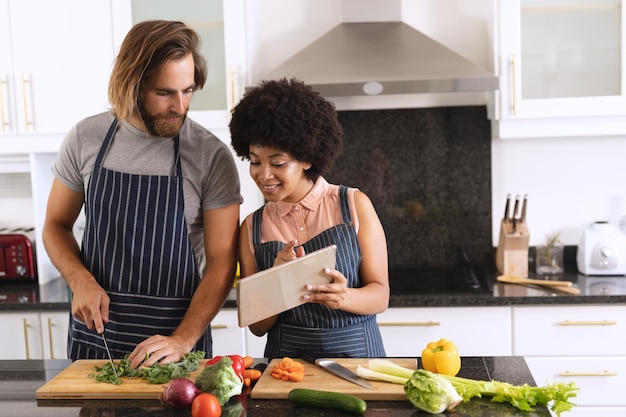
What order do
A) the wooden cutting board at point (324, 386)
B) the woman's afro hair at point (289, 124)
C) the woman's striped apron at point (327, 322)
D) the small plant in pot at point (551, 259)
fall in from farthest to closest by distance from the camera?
the small plant in pot at point (551, 259) → the woman's striped apron at point (327, 322) → the woman's afro hair at point (289, 124) → the wooden cutting board at point (324, 386)

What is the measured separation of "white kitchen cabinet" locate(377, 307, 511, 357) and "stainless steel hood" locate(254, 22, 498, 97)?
32.1 inches

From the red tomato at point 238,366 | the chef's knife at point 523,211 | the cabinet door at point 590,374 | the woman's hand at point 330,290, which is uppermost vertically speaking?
the woman's hand at point 330,290

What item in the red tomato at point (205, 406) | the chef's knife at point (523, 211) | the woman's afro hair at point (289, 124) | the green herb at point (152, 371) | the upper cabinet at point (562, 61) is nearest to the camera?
the red tomato at point (205, 406)

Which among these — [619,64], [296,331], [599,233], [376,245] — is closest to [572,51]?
[619,64]

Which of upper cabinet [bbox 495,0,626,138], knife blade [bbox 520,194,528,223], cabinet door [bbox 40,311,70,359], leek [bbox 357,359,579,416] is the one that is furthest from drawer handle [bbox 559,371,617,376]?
cabinet door [bbox 40,311,70,359]

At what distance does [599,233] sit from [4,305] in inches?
93.4

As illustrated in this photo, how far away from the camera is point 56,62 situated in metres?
A: 3.10

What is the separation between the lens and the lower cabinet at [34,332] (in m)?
3.02

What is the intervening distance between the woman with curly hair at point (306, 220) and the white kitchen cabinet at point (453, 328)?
0.87 metres

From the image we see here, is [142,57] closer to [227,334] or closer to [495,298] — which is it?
[227,334]

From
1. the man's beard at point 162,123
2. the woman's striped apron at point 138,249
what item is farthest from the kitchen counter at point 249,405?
the man's beard at point 162,123

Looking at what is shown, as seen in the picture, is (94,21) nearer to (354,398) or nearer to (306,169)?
(306,169)

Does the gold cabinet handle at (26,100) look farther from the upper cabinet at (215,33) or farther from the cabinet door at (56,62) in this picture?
the upper cabinet at (215,33)

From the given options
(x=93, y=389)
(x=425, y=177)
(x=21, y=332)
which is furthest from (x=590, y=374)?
(x=21, y=332)
